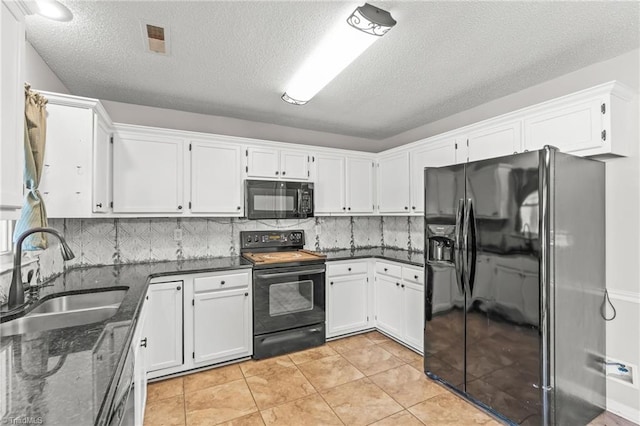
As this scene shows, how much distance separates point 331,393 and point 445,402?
0.86 m

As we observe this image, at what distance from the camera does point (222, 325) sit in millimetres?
2791

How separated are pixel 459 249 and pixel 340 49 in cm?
162

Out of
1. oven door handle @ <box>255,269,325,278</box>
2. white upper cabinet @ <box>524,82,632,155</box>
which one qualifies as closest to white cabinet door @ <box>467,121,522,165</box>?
white upper cabinet @ <box>524,82,632,155</box>

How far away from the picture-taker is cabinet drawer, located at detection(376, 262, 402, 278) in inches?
128

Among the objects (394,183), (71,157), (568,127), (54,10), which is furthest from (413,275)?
(54,10)

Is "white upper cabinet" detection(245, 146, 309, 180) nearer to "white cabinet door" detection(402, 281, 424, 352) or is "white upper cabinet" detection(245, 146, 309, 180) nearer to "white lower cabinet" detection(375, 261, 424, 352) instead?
"white lower cabinet" detection(375, 261, 424, 352)

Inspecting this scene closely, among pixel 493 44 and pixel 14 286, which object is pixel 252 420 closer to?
pixel 14 286

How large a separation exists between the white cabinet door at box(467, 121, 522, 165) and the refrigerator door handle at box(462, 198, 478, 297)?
723mm

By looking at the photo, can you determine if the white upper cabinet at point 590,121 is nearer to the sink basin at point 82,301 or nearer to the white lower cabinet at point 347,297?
the white lower cabinet at point 347,297

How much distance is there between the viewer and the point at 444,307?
7.84 ft

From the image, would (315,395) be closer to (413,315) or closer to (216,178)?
(413,315)

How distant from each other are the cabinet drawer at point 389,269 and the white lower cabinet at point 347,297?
0.15 metres

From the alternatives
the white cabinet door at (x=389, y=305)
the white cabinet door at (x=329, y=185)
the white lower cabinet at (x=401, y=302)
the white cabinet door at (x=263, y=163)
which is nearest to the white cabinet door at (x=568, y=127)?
the white lower cabinet at (x=401, y=302)

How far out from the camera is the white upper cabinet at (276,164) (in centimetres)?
323
